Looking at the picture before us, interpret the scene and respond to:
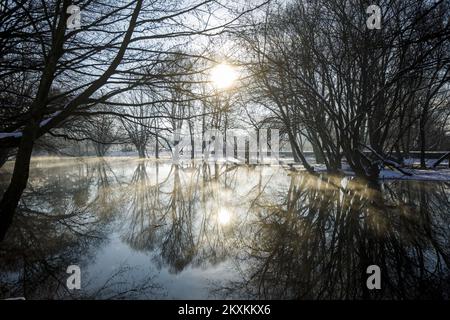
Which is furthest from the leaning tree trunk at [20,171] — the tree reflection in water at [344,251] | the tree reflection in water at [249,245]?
the tree reflection in water at [344,251]

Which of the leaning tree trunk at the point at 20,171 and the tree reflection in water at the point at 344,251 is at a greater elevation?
the leaning tree trunk at the point at 20,171

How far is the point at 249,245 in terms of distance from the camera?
5.36 m

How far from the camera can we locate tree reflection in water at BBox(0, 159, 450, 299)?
3.68m

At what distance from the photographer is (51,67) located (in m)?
5.20

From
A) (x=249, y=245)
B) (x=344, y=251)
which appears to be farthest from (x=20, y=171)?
(x=344, y=251)

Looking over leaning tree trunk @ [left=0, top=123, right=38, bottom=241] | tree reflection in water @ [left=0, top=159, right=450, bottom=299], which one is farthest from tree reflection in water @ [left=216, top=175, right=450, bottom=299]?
leaning tree trunk @ [left=0, top=123, right=38, bottom=241]

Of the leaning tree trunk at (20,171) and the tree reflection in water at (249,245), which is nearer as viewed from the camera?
the tree reflection in water at (249,245)

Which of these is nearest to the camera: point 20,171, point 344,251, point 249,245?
point 344,251

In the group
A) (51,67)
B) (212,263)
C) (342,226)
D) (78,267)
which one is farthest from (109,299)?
(342,226)

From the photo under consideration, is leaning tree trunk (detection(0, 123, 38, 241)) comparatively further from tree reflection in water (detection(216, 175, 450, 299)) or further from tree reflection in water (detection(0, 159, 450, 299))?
tree reflection in water (detection(216, 175, 450, 299))

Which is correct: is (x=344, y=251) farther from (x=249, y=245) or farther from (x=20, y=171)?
(x=20, y=171)

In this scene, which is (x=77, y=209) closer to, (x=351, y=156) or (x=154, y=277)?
(x=154, y=277)

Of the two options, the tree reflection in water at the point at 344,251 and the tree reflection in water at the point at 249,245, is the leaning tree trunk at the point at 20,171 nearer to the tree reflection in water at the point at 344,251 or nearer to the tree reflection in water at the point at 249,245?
the tree reflection in water at the point at 249,245

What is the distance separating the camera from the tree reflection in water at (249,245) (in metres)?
3.68
